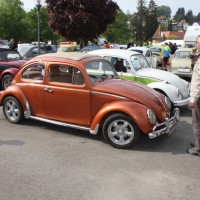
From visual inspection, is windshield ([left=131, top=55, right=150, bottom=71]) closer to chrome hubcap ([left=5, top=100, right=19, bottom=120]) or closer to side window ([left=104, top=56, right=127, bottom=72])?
side window ([left=104, top=56, right=127, bottom=72])

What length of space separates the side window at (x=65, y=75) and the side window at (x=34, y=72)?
10.1 inches

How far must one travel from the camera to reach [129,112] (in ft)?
19.0

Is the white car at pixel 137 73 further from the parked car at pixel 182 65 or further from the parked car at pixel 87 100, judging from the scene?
the parked car at pixel 182 65

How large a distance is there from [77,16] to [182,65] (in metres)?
8.34

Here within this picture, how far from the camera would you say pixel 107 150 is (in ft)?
19.5

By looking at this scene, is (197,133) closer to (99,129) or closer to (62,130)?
(99,129)

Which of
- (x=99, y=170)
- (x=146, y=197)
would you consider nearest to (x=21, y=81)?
(x=99, y=170)

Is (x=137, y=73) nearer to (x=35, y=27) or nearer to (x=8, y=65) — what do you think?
(x=8, y=65)

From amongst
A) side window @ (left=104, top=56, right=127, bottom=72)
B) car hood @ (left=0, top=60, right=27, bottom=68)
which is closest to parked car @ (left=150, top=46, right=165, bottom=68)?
car hood @ (left=0, top=60, right=27, bottom=68)

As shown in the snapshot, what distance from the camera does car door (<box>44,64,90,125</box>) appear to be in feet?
20.8

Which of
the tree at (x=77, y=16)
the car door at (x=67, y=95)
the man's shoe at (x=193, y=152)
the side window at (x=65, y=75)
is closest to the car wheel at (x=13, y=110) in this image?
the car door at (x=67, y=95)

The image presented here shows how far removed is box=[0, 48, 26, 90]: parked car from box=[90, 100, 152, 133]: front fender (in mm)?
6063

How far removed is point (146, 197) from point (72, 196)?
3.14 ft

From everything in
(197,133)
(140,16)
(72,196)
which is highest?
(140,16)
